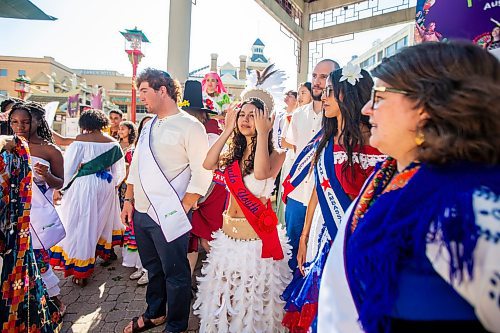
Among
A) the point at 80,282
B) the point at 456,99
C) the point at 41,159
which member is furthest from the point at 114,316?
the point at 456,99

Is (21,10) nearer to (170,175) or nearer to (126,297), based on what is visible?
(126,297)

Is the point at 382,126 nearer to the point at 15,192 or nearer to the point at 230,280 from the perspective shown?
the point at 230,280

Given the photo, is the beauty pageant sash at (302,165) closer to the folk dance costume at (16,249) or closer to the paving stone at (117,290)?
the folk dance costume at (16,249)

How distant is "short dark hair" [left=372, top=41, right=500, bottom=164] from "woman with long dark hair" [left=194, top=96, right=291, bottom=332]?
1527mm

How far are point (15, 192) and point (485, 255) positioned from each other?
2273 millimetres

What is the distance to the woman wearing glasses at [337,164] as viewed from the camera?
1896 mm

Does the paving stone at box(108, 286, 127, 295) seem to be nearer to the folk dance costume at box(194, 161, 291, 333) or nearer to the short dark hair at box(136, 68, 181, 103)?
the folk dance costume at box(194, 161, 291, 333)

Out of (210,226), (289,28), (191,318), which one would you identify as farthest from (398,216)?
(289,28)

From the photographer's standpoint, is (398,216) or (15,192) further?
(15,192)

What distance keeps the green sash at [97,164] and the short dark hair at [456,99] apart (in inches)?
144

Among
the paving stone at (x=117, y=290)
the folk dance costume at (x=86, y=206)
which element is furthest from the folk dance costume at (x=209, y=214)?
the folk dance costume at (x=86, y=206)

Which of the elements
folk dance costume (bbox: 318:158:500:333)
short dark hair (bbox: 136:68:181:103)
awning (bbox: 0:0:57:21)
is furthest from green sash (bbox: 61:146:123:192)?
awning (bbox: 0:0:57:21)

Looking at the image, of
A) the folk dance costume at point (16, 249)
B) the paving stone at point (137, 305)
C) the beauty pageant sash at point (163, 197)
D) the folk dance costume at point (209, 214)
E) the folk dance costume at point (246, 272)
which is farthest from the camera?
the folk dance costume at point (209, 214)

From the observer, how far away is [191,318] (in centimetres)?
296
